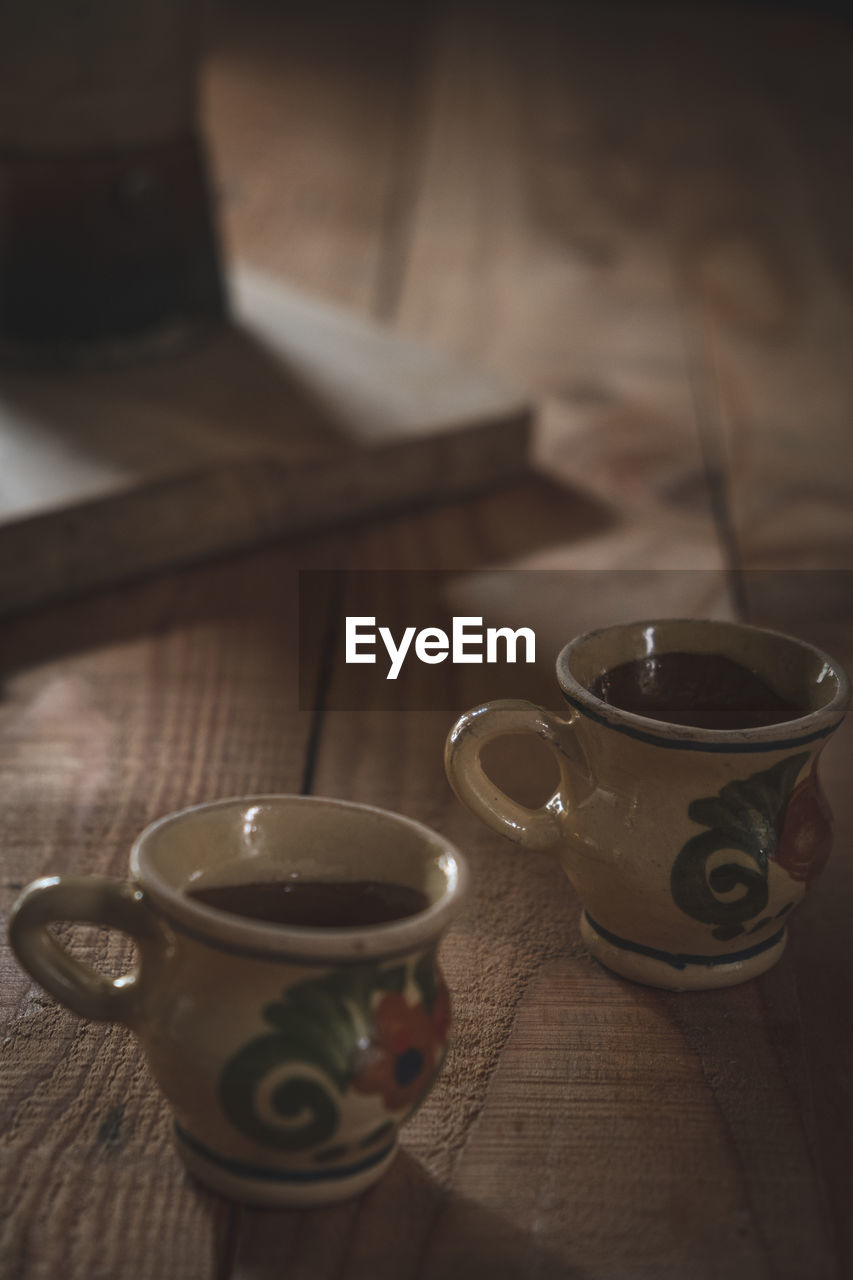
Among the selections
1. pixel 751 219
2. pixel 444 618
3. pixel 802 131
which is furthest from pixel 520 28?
pixel 444 618

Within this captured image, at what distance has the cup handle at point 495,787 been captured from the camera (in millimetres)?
564

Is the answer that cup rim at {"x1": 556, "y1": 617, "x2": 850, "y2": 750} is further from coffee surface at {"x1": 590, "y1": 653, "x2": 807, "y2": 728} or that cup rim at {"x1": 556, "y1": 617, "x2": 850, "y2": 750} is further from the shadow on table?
the shadow on table

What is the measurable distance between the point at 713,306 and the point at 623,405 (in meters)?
0.30

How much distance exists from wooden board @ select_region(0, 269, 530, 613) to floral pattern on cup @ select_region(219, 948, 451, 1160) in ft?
1.90

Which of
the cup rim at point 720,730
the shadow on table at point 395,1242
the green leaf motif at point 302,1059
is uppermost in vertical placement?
the cup rim at point 720,730

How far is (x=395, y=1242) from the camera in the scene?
1.43 ft

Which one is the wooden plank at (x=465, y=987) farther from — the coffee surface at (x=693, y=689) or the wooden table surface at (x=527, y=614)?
the coffee surface at (x=693, y=689)

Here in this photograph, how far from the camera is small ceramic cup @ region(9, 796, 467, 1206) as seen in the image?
42 centimetres

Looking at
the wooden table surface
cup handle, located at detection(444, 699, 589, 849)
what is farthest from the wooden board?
cup handle, located at detection(444, 699, 589, 849)

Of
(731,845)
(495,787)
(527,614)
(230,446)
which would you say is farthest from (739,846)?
(230,446)

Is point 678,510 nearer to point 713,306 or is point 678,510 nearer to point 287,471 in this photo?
point 287,471

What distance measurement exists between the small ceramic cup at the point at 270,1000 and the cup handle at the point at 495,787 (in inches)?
3.8

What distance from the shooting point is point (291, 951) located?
1.35 ft

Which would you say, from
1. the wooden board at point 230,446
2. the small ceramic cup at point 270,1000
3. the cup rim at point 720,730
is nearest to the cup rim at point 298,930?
the small ceramic cup at point 270,1000
